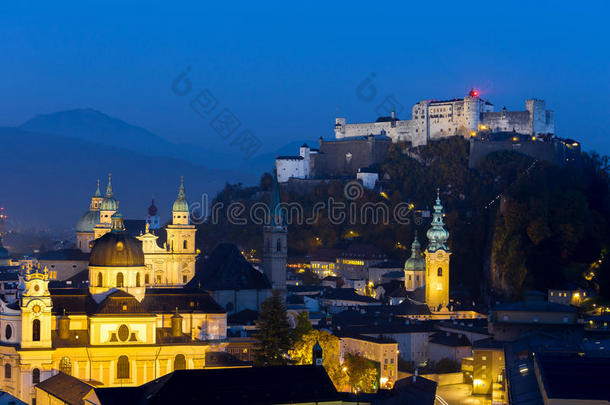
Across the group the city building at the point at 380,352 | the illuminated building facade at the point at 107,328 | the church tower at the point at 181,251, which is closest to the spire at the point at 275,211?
the city building at the point at 380,352

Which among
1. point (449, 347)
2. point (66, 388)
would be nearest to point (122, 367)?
point (66, 388)

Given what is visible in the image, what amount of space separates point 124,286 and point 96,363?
211 inches

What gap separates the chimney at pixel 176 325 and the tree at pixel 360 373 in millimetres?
8873

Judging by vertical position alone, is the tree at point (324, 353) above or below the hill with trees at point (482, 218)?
below

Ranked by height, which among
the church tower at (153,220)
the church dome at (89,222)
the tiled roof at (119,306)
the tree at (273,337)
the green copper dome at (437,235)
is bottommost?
the tree at (273,337)

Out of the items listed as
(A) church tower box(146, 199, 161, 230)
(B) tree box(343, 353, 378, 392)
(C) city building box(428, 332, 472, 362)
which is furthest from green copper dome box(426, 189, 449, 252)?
(A) church tower box(146, 199, 161, 230)

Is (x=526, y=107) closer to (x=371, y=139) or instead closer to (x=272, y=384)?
(x=371, y=139)

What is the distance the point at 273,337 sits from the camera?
62.2 metres

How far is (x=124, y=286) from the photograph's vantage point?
6356 cm

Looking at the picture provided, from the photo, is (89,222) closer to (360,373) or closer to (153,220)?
(153,220)

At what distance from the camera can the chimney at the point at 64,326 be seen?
60.2 meters

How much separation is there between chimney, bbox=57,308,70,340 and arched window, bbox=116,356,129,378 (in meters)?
2.80

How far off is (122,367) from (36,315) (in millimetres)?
5030

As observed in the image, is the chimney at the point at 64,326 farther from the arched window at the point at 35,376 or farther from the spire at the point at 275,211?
the spire at the point at 275,211
